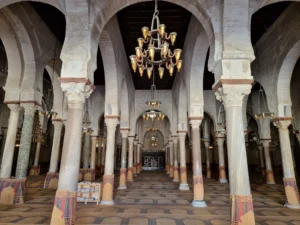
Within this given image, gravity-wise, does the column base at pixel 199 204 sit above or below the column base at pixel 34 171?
below

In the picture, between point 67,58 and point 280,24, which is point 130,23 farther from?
point 280,24

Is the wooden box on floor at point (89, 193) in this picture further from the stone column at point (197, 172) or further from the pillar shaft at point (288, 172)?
the pillar shaft at point (288, 172)

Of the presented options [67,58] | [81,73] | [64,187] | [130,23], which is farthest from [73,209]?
[130,23]

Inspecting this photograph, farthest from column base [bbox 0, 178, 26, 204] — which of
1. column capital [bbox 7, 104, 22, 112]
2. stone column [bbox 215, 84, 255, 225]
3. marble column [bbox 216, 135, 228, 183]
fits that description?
marble column [bbox 216, 135, 228, 183]

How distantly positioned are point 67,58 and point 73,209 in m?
3.15

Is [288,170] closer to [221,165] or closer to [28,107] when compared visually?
[221,165]

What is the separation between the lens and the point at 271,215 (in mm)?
5863

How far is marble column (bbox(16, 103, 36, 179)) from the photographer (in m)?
6.84

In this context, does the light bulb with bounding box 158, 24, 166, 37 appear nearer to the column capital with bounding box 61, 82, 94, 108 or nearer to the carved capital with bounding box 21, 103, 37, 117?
the column capital with bounding box 61, 82, 94, 108

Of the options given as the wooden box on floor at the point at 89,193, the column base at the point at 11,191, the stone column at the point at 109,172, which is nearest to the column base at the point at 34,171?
the column base at the point at 11,191

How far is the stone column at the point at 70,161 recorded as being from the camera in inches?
154

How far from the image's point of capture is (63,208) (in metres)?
3.91

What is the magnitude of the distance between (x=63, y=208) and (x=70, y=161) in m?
0.87

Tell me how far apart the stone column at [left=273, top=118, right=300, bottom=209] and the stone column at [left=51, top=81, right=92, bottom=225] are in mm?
6998
